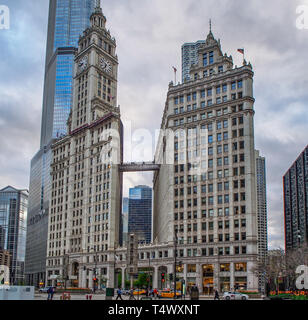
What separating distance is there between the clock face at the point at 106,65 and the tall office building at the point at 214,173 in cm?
4027

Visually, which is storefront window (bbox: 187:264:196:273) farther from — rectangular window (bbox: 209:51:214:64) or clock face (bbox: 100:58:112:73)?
clock face (bbox: 100:58:112:73)

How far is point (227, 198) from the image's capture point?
3767 inches

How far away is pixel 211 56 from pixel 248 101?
1728 cm

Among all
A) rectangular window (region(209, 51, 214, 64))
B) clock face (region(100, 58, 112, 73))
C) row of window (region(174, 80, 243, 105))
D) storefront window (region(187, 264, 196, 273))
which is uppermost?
clock face (region(100, 58, 112, 73))

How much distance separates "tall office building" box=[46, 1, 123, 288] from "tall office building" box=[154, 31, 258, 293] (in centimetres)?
2124

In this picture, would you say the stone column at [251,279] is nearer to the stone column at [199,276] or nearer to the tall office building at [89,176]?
the stone column at [199,276]

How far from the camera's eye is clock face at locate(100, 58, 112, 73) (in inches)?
5572

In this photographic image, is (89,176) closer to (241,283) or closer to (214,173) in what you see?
(214,173)

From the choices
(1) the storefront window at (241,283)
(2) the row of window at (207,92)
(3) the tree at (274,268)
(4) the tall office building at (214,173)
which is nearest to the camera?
(3) the tree at (274,268)

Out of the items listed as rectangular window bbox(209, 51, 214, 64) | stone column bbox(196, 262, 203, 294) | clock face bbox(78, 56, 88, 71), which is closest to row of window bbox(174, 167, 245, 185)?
stone column bbox(196, 262, 203, 294)

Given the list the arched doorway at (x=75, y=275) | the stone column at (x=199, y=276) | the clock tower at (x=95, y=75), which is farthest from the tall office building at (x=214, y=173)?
the arched doorway at (x=75, y=275)

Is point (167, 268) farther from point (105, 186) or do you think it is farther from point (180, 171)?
point (105, 186)

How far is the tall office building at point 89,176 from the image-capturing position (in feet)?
391
